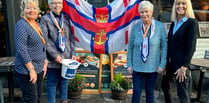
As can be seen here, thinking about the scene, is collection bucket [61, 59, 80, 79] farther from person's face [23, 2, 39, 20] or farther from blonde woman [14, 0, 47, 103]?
person's face [23, 2, 39, 20]

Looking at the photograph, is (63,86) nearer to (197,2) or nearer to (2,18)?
(2,18)

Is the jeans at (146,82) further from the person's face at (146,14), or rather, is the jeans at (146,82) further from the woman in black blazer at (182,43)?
the person's face at (146,14)

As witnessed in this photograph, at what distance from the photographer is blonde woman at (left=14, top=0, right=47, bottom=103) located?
2.32 metres

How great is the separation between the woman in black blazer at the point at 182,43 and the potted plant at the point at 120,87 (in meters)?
1.38

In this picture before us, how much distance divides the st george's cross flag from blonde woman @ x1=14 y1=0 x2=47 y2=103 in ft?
2.80

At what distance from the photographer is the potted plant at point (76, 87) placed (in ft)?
13.1

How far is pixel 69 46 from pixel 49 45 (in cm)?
30

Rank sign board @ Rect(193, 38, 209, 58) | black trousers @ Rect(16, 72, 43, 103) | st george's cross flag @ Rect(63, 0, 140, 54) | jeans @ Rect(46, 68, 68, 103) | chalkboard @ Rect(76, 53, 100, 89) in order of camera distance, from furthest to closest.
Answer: sign board @ Rect(193, 38, 209, 58) < chalkboard @ Rect(76, 53, 100, 89) < st george's cross flag @ Rect(63, 0, 140, 54) < jeans @ Rect(46, 68, 68, 103) < black trousers @ Rect(16, 72, 43, 103)

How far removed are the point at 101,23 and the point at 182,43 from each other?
4.15 feet

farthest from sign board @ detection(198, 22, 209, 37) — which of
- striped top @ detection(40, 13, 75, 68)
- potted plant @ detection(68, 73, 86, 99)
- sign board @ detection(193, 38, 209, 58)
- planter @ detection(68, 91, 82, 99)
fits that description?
striped top @ detection(40, 13, 75, 68)

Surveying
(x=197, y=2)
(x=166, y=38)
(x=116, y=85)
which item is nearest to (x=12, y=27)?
(x=116, y=85)

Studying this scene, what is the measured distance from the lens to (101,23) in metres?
3.31

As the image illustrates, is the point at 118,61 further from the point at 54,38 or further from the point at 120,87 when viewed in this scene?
the point at 54,38

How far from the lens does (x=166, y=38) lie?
9.17 ft
